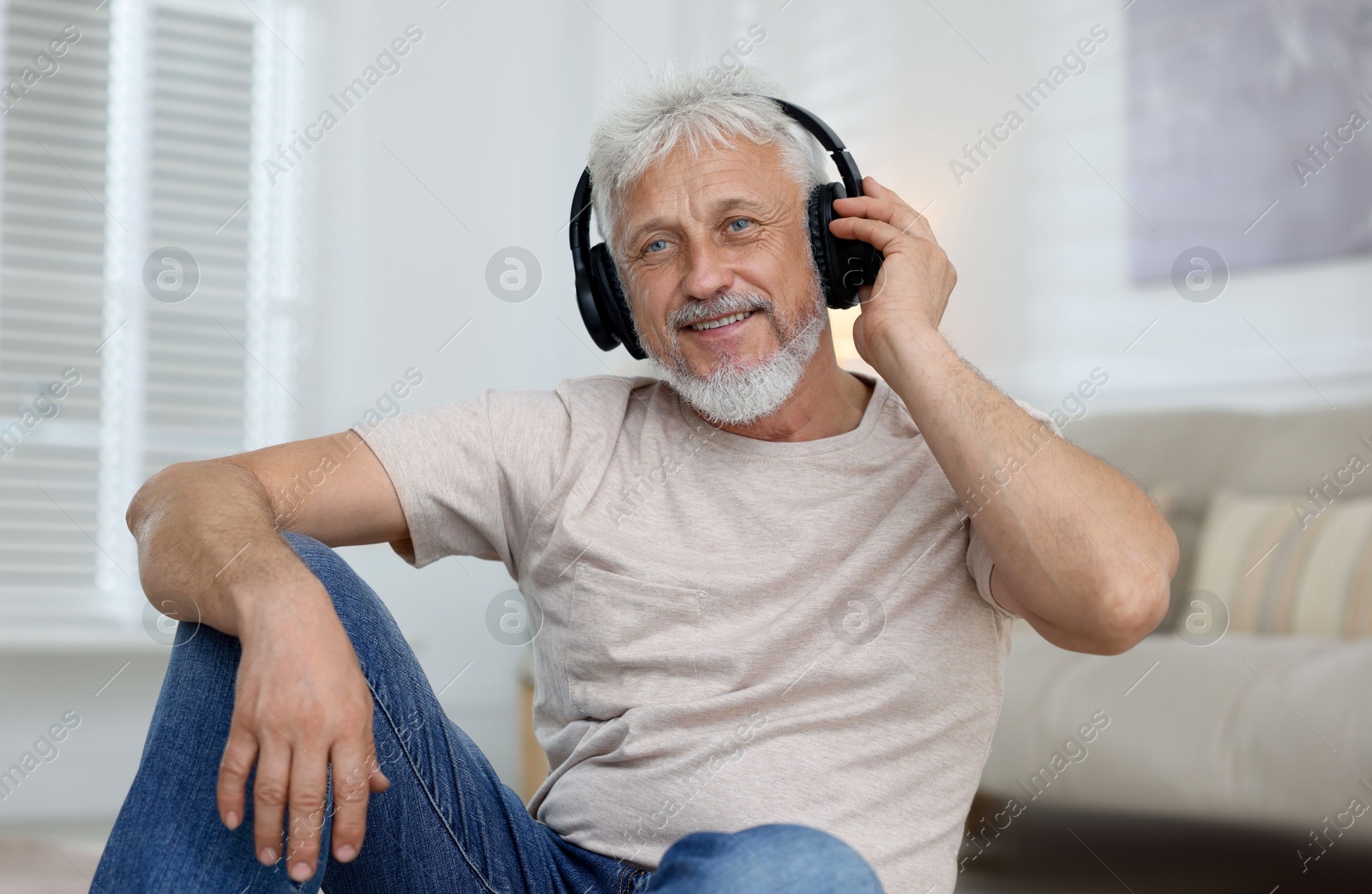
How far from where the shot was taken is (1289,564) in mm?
1810

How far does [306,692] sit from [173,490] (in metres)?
0.29

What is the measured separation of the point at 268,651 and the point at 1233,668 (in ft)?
4.40

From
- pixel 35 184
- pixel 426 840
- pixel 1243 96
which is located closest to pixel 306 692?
pixel 426 840

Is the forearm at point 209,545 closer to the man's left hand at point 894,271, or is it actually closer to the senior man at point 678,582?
the senior man at point 678,582

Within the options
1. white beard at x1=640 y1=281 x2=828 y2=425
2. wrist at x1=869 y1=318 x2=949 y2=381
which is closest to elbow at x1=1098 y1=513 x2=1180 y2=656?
wrist at x1=869 y1=318 x2=949 y2=381

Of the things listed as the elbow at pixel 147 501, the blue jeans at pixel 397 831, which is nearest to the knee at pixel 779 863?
the blue jeans at pixel 397 831

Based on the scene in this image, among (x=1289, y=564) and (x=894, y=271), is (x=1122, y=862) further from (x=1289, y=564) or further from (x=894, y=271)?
(x=894, y=271)

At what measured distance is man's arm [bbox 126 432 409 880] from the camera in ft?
2.41

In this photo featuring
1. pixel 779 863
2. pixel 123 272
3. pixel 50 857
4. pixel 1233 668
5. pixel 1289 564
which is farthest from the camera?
pixel 123 272

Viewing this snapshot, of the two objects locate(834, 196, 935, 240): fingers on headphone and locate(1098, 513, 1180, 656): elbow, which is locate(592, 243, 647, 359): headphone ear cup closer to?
locate(834, 196, 935, 240): fingers on headphone

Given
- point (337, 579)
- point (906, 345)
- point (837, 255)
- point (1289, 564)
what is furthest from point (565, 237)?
point (337, 579)

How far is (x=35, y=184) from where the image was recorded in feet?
8.89

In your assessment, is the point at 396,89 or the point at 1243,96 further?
the point at 396,89

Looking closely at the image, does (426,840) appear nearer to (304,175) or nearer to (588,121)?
(304,175)
